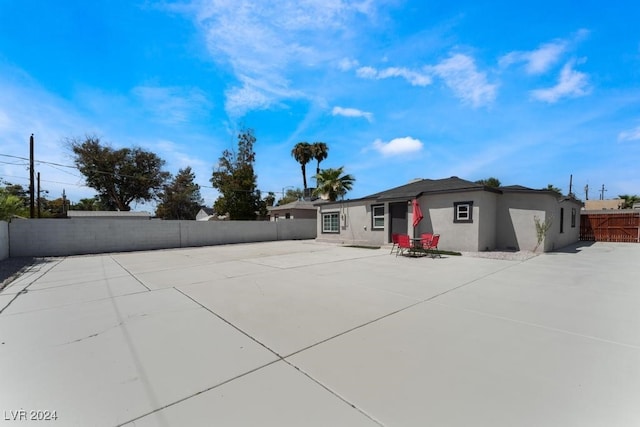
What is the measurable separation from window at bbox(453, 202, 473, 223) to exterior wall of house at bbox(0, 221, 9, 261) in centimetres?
1847

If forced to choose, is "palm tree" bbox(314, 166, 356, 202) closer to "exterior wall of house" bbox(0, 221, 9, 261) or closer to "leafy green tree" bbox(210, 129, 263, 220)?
"leafy green tree" bbox(210, 129, 263, 220)

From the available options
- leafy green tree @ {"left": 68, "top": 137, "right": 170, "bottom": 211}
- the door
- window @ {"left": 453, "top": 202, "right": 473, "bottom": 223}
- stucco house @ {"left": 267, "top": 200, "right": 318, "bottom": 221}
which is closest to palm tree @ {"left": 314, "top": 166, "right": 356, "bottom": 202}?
stucco house @ {"left": 267, "top": 200, "right": 318, "bottom": 221}

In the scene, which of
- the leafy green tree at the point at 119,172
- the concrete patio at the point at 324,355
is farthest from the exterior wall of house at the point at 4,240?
the leafy green tree at the point at 119,172

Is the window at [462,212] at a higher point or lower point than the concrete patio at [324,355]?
higher

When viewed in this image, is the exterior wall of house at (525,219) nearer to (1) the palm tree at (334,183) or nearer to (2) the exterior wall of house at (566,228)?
(2) the exterior wall of house at (566,228)

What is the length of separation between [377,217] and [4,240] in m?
16.6

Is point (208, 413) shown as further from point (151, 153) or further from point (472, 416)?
point (151, 153)

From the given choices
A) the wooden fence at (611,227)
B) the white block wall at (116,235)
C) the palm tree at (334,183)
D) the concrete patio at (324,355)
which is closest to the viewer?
the concrete patio at (324,355)

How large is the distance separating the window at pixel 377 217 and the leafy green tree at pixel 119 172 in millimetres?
26902

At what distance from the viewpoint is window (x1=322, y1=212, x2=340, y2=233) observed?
1764 cm

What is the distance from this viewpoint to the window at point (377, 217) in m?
14.8

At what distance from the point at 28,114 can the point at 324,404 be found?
63.6ft

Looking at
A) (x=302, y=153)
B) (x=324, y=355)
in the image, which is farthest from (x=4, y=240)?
(x=302, y=153)

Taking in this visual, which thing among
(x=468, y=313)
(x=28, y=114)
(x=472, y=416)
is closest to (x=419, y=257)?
(x=468, y=313)
